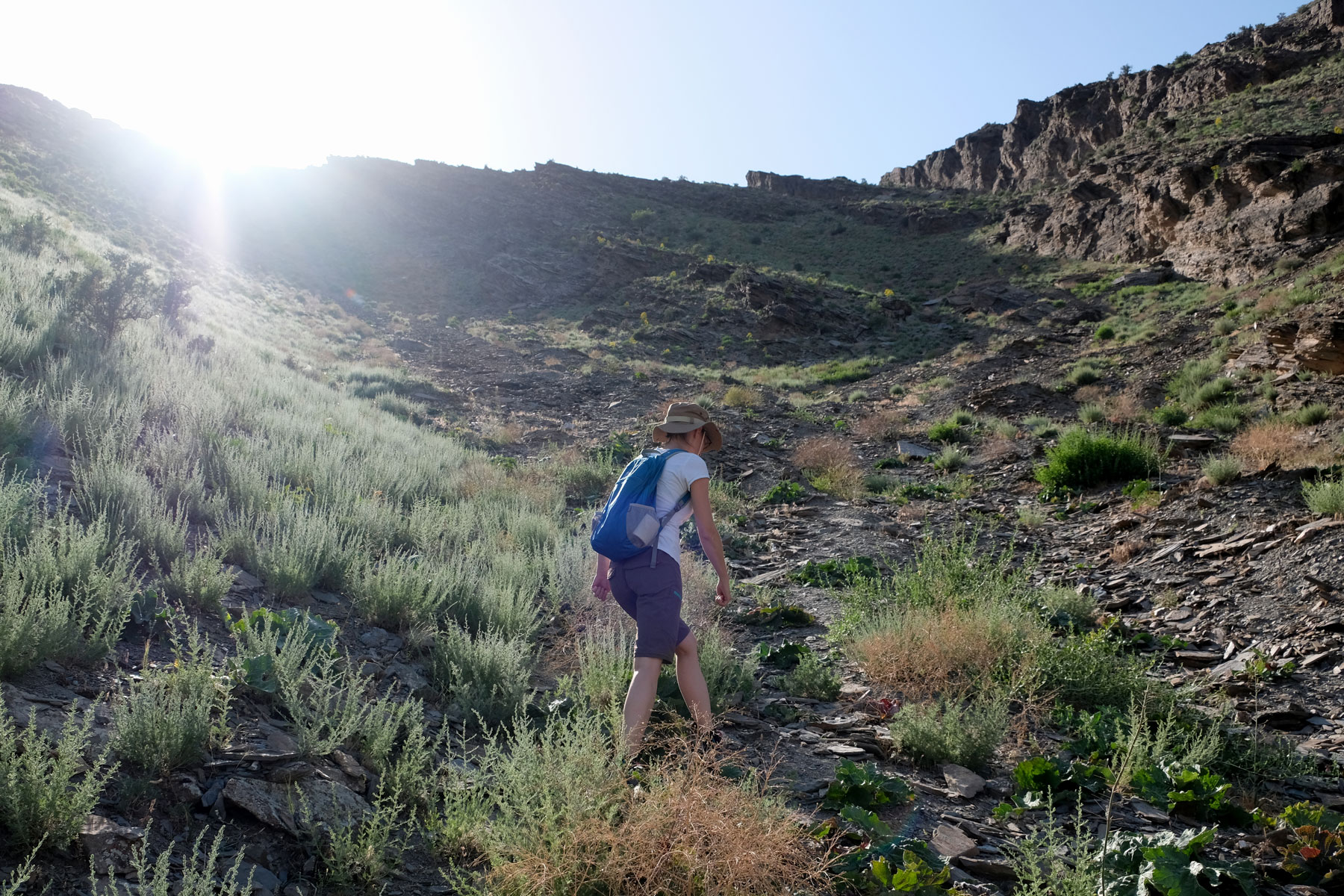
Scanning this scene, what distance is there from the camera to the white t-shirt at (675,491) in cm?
342

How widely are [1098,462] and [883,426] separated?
5857 millimetres

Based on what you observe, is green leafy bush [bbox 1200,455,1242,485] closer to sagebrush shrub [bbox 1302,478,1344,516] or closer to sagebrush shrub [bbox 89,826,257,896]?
sagebrush shrub [bbox 1302,478,1344,516]

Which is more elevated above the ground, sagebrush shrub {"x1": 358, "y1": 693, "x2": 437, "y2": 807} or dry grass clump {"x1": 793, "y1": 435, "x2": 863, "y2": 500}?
dry grass clump {"x1": 793, "y1": 435, "x2": 863, "y2": 500}

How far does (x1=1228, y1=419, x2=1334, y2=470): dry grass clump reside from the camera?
7.78 m

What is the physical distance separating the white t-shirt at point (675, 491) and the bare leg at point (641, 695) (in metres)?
0.48

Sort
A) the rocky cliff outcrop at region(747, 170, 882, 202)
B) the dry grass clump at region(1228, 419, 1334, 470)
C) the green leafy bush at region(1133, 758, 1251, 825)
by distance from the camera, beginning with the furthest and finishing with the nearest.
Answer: the rocky cliff outcrop at region(747, 170, 882, 202)
the dry grass clump at region(1228, 419, 1334, 470)
the green leafy bush at region(1133, 758, 1251, 825)

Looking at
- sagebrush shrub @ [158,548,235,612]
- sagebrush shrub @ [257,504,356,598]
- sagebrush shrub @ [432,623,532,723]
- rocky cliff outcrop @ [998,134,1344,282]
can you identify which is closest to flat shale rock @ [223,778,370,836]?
sagebrush shrub @ [432,623,532,723]

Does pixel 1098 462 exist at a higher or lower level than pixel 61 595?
higher

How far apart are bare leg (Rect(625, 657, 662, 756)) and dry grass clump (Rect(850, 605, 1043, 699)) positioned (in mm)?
1707

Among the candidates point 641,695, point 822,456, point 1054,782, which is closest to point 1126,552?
point 1054,782

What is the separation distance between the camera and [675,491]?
3.48 meters

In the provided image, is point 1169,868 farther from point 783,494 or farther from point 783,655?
point 783,494

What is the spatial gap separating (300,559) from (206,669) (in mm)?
1675

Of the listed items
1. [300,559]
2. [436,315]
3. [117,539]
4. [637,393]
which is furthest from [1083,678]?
[436,315]
